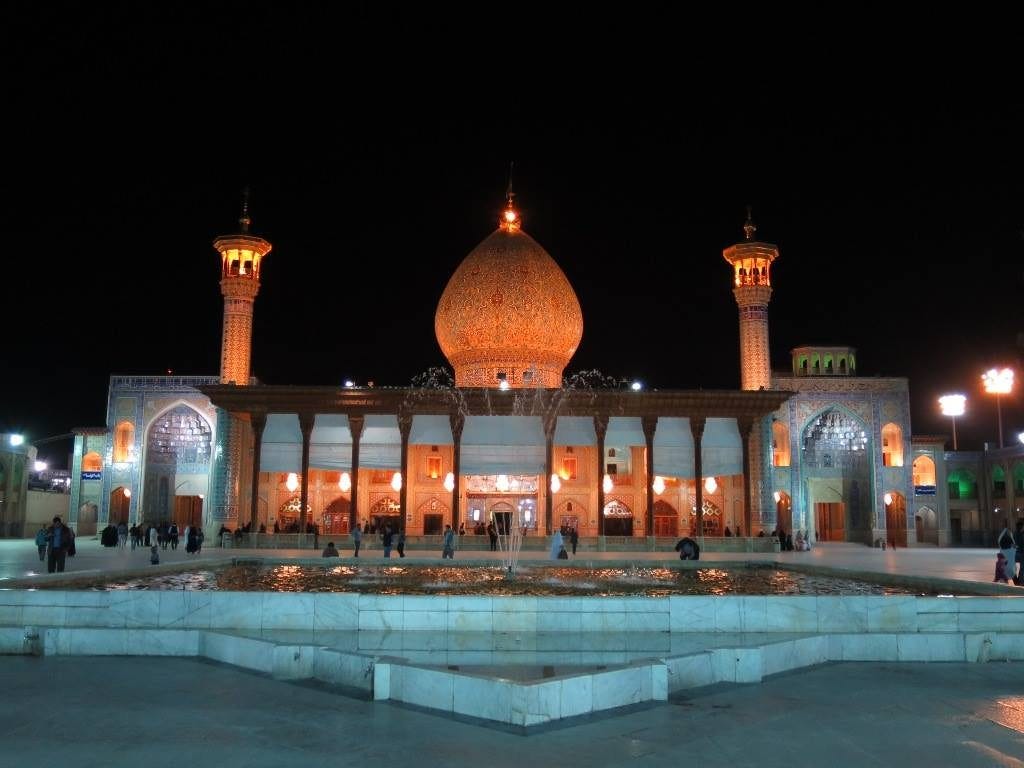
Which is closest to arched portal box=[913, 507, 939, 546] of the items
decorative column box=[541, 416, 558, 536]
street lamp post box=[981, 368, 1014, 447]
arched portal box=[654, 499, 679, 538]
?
street lamp post box=[981, 368, 1014, 447]

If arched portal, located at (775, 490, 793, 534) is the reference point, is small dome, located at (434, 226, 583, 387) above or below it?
above

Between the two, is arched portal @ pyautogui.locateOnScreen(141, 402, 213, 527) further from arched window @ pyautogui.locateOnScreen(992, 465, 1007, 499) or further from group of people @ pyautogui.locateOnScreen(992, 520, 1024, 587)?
arched window @ pyautogui.locateOnScreen(992, 465, 1007, 499)

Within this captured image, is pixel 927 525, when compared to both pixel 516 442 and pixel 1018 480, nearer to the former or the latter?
pixel 1018 480

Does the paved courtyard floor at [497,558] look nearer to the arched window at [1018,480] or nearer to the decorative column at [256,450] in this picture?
the decorative column at [256,450]

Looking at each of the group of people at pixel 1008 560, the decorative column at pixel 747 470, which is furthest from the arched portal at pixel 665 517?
the group of people at pixel 1008 560

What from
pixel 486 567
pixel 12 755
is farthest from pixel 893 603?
pixel 486 567

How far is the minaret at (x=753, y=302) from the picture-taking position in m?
33.1

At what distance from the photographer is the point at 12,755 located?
505cm

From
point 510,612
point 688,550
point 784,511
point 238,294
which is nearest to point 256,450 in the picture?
point 238,294

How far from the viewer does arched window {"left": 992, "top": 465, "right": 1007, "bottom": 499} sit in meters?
39.9

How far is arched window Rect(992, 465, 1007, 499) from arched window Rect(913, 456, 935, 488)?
5678mm

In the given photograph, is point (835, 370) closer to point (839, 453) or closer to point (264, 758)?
point (839, 453)

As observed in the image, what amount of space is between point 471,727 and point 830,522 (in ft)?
110

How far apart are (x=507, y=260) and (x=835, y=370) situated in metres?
14.6
